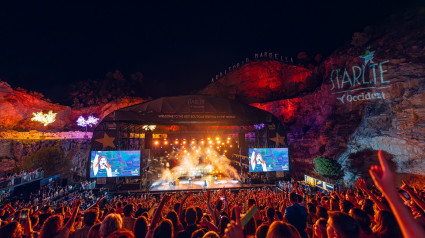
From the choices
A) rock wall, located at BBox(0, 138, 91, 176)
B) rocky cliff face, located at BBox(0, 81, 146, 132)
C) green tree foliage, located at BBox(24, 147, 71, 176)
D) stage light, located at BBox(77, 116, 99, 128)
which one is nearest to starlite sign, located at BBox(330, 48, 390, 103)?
rock wall, located at BBox(0, 138, 91, 176)

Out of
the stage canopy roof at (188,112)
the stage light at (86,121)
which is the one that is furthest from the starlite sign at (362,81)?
the stage light at (86,121)

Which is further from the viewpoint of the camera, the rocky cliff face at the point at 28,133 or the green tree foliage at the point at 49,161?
the rocky cliff face at the point at 28,133

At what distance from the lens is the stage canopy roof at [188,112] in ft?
45.4

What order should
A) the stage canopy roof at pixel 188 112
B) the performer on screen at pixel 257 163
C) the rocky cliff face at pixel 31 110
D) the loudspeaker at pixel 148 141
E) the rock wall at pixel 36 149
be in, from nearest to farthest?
1. the stage canopy roof at pixel 188 112
2. the performer on screen at pixel 257 163
3. the loudspeaker at pixel 148 141
4. the rock wall at pixel 36 149
5. the rocky cliff face at pixel 31 110

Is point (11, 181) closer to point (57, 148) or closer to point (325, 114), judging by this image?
point (57, 148)

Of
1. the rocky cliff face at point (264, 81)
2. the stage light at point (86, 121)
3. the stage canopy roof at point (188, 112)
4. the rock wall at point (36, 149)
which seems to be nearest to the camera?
the stage canopy roof at point (188, 112)

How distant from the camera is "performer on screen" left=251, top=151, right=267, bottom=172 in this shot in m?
14.8

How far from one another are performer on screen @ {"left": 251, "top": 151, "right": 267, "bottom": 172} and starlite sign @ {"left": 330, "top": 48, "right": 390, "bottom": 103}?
11.4 meters

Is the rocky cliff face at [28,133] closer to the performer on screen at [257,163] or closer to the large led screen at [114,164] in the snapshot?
the large led screen at [114,164]

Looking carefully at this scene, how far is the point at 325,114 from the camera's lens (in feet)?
70.4

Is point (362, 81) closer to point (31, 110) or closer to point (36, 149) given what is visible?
point (36, 149)

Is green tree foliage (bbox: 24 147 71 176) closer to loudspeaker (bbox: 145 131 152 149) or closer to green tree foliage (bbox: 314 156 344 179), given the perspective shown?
loudspeaker (bbox: 145 131 152 149)

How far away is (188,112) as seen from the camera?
14.4m

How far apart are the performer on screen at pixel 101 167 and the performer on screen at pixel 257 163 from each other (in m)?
10.9
